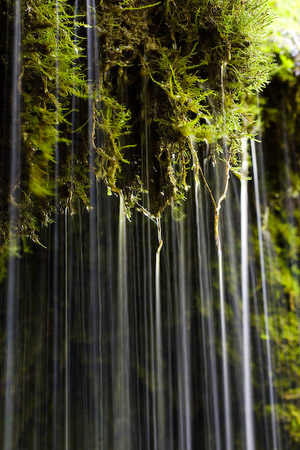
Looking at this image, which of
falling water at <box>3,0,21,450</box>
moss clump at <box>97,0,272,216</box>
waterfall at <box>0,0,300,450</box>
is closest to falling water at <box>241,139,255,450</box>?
waterfall at <box>0,0,300,450</box>

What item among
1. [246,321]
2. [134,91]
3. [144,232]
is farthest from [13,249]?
[246,321]

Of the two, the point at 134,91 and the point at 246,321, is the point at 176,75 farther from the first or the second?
the point at 246,321

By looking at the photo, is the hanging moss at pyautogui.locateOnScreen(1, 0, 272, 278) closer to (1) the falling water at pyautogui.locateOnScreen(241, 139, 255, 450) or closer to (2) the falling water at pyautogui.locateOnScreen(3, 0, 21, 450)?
(2) the falling water at pyautogui.locateOnScreen(3, 0, 21, 450)

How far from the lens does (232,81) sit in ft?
6.73

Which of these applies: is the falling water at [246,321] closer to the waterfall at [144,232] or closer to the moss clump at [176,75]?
the waterfall at [144,232]

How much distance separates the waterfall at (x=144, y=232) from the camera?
6.39 feet

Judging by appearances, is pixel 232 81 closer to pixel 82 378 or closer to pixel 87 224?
pixel 87 224

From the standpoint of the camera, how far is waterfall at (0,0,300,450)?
195 centimetres

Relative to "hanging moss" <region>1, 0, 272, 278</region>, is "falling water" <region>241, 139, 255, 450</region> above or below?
below

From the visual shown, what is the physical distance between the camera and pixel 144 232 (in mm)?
2426

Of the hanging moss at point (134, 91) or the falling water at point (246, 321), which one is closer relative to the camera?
the hanging moss at point (134, 91)

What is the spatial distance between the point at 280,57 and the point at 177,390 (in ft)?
8.24

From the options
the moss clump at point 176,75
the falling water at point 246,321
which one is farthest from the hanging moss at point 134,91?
the falling water at point 246,321

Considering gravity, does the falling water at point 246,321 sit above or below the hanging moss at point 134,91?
below
